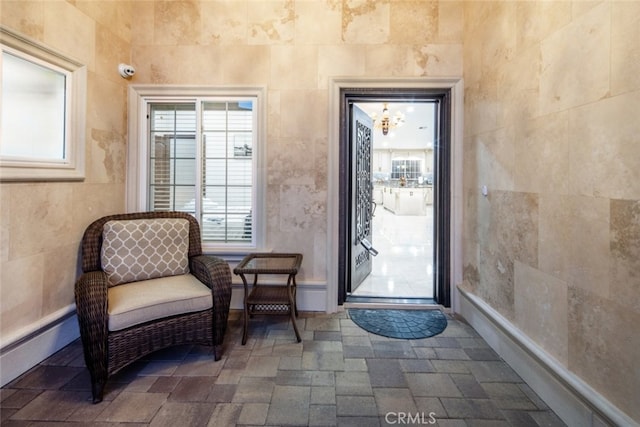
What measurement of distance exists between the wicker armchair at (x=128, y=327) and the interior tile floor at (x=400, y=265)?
1.61 m

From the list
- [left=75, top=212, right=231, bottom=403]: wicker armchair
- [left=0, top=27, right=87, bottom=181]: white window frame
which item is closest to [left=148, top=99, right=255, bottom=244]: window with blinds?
[left=75, top=212, right=231, bottom=403]: wicker armchair

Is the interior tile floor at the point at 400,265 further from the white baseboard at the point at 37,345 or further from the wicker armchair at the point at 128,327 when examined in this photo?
the white baseboard at the point at 37,345

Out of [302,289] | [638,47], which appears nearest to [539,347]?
[638,47]

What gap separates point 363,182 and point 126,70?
2643mm

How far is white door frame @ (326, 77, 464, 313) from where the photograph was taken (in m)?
→ 2.64

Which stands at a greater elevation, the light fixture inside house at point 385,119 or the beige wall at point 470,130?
the light fixture inside house at point 385,119

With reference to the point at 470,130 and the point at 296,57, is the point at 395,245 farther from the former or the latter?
the point at 296,57

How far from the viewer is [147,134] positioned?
2.76 m

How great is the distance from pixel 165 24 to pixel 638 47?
129 inches

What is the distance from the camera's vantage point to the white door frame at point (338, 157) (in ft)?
8.65

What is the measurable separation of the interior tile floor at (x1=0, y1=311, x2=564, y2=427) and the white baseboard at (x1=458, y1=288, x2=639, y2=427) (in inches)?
2.5

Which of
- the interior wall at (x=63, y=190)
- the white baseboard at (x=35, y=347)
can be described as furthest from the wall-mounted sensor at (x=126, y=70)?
the white baseboard at (x=35, y=347)

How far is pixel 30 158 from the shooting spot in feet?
6.08

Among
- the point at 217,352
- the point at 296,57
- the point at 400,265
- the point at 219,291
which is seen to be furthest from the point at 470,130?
the point at 217,352
